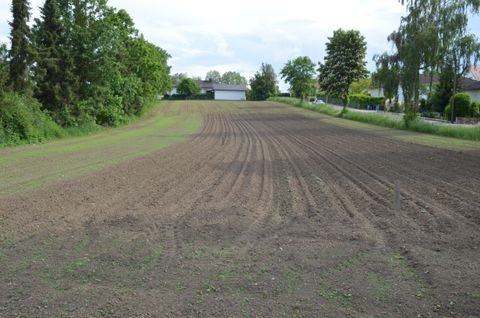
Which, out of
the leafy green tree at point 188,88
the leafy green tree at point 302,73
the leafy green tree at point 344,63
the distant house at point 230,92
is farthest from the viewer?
the distant house at point 230,92

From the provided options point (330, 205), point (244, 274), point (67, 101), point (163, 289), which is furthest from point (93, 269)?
point (67, 101)

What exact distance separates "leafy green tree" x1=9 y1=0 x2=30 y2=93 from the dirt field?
1666cm

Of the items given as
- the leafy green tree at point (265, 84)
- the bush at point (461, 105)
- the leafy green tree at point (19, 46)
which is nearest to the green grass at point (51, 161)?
the leafy green tree at point (19, 46)

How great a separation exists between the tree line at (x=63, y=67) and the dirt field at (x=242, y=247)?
1600cm

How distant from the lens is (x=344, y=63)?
173ft

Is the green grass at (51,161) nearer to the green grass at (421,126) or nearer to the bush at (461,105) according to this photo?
the green grass at (421,126)

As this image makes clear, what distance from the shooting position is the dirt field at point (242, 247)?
471cm

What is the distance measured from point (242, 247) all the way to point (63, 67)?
1105 inches

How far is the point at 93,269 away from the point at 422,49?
34.7 meters

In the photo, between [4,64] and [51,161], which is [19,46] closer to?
[4,64]

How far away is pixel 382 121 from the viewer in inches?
1502

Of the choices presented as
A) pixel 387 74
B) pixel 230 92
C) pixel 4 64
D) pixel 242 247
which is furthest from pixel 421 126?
pixel 230 92

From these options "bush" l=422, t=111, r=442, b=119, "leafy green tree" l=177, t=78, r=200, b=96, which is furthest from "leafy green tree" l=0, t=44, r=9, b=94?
"leafy green tree" l=177, t=78, r=200, b=96

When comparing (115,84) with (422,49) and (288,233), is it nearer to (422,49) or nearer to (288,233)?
(422,49)
